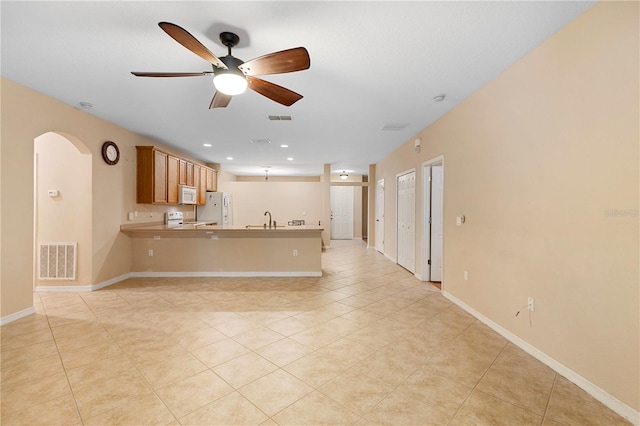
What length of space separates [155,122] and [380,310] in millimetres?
4532

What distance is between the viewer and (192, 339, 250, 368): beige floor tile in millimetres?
2283

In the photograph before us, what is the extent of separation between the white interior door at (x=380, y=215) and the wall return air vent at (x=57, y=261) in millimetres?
6710

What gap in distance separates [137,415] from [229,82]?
7.81ft

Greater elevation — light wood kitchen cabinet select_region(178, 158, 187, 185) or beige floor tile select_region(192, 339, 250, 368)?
light wood kitchen cabinet select_region(178, 158, 187, 185)

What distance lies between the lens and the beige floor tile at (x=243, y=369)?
2027mm

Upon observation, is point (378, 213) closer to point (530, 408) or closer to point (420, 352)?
point (420, 352)

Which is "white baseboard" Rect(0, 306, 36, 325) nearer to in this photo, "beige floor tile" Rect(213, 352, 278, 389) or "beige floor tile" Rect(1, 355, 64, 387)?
"beige floor tile" Rect(1, 355, 64, 387)

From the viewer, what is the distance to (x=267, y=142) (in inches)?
225

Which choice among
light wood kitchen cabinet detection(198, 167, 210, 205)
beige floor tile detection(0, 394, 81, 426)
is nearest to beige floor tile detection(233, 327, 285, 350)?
beige floor tile detection(0, 394, 81, 426)

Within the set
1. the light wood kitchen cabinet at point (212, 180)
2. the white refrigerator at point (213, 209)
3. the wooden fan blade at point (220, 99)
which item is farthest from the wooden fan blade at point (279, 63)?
the light wood kitchen cabinet at point (212, 180)

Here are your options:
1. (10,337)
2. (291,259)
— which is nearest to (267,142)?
(291,259)

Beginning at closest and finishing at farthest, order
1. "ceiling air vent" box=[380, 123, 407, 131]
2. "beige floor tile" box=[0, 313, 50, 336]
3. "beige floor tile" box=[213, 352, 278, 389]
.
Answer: "beige floor tile" box=[213, 352, 278, 389]
"beige floor tile" box=[0, 313, 50, 336]
"ceiling air vent" box=[380, 123, 407, 131]

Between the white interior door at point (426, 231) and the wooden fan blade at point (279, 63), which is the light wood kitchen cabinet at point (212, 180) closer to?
the white interior door at point (426, 231)

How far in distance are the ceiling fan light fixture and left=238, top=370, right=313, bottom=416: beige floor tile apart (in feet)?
7.53
